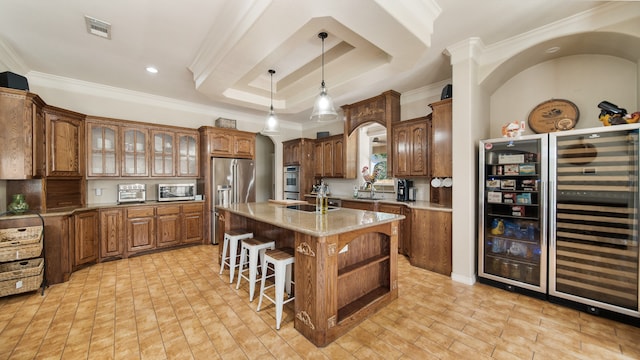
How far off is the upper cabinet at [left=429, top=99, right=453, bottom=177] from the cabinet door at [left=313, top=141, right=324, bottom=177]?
2.74 metres

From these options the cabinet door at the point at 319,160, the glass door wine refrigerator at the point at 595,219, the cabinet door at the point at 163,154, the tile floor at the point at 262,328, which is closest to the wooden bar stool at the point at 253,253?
the tile floor at the point at 262,328

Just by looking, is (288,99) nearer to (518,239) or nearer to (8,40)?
(8,40)

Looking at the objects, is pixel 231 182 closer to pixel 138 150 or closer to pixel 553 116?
pixel 138 150

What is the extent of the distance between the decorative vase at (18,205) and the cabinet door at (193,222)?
1.94 meters

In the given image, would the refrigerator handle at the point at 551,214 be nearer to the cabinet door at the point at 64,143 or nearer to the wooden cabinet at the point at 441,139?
the wooden cabinet at the point at 441,139

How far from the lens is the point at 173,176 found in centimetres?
477

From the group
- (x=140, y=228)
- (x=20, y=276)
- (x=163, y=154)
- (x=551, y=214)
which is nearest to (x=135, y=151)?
(x=163, y=154)

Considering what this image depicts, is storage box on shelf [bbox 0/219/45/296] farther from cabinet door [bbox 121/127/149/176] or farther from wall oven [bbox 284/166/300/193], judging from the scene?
wall oven [bbox 284/166/300/193]

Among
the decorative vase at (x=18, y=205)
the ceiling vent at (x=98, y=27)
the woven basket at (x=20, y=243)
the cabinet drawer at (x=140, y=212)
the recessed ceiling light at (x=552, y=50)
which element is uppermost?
the ceiling vent at (x=98, y=27)

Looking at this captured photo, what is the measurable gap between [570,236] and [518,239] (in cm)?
46

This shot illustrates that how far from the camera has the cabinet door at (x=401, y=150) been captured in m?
4.23

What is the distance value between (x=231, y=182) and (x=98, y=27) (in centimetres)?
306

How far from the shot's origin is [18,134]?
303cm

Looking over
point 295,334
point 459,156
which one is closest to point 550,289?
point 459,156
